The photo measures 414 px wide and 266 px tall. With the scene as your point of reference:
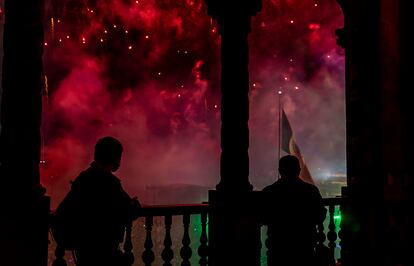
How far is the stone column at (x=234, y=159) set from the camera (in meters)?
6.39

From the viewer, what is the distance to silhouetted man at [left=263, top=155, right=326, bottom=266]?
4.93 m

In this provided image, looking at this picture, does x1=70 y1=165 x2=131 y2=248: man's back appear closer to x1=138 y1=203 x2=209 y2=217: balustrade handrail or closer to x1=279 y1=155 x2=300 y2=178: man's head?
x1=138 y1=203 x2=209 y2=217: balustrade handrail

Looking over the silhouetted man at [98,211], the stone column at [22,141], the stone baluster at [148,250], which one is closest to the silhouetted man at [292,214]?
the stone baluster at [148,250]

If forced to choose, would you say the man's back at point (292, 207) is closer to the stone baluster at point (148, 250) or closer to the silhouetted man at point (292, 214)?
the silhouetted man at point (292, 214)

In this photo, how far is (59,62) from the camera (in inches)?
1543

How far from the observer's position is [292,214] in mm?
4945

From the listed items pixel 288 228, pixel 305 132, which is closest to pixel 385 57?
pixel 288 228

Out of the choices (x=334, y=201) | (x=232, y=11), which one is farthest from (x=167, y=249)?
(x=232, y=11)

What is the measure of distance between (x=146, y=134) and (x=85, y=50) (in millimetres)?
40888

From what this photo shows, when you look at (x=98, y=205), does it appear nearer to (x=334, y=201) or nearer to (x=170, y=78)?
(x=334, y=201)

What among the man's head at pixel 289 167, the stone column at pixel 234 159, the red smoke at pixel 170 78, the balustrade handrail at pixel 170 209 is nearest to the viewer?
the man's head at pixel 289 167

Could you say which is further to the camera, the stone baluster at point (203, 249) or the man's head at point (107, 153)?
the stone baluster at point (203, 249)

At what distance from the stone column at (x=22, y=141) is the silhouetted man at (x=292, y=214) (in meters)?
2.51

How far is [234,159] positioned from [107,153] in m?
2.78
